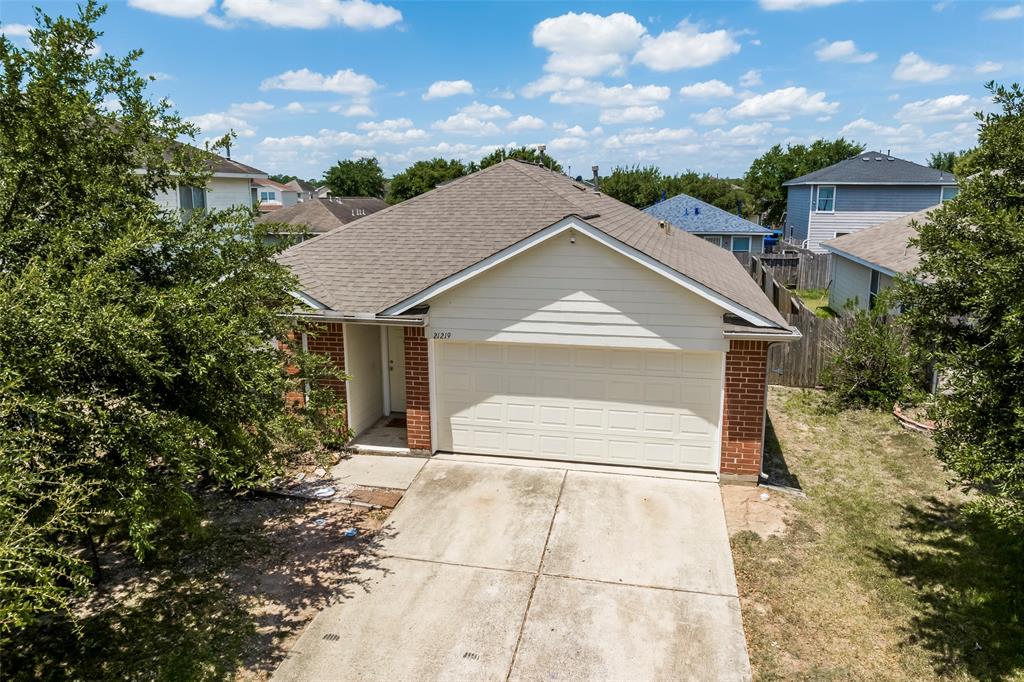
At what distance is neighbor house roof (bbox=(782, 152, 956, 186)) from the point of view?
131 ft

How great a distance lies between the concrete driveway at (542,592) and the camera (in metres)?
6.84

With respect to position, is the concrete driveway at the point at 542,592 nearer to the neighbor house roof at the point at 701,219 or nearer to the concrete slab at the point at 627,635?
the concrete slab at the point at 627,635

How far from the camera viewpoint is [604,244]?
1058 centimetres

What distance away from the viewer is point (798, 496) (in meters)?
10.7

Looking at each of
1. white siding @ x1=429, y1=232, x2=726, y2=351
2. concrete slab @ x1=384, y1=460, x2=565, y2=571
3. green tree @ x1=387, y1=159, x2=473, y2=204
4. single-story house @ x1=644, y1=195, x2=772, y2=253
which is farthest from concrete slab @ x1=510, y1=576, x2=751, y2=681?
green tree @ x1=387, y1=159, x2=473, y2=204

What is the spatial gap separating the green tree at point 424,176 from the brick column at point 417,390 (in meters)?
52.7

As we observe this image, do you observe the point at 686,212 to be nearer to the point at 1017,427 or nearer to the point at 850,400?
the point at 850,400

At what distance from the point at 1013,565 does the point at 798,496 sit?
283 centimetres

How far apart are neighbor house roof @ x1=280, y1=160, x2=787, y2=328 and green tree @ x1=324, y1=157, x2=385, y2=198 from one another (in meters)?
71.2

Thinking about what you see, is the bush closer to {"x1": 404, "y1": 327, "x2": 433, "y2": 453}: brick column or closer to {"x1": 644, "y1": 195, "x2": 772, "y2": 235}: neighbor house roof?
{"x1": 404, "y1": 327, "x2": 433, "y2": 453}: brick column

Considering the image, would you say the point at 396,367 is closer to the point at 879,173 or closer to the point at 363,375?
the point at 363,375

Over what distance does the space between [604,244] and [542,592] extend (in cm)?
528

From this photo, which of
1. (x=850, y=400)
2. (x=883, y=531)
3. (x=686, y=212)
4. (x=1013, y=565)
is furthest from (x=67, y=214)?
(x=686, y=212)

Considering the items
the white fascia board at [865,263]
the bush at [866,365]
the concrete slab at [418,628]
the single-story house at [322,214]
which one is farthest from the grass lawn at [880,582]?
the single-story house at [322,214]
